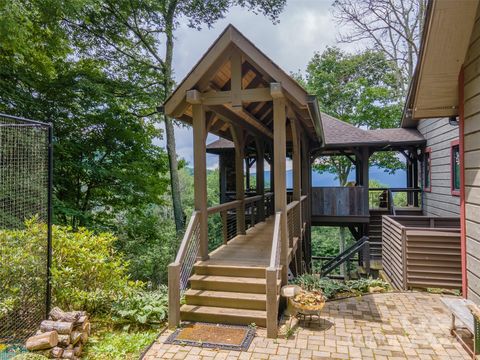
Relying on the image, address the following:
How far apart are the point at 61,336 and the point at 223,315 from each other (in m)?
2.09

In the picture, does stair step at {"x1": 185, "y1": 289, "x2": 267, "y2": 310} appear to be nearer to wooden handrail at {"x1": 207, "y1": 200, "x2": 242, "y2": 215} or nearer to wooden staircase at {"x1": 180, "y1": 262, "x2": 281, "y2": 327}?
wooden staircase at {"x1": 180, "y1": 262, "x2": 281, "y2": 327}

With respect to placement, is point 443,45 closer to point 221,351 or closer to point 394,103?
point 221,351

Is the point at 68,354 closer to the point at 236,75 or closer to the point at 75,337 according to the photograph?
the point at 75,337

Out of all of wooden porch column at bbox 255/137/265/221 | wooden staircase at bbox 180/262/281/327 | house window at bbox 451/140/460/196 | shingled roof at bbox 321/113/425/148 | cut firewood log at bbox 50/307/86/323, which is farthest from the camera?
shingled roof at bbox 321/113/425/148

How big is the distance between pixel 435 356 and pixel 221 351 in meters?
2.55

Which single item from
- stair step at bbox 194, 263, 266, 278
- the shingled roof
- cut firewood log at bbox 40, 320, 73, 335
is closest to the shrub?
stair step at bbox 194, 263, 266, 278

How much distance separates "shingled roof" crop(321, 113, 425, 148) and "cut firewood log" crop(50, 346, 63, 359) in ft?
28.8

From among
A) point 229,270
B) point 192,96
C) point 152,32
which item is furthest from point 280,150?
point 152,32

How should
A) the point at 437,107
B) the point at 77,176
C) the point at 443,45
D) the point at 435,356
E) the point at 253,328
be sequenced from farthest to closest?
the point at 77,176
the point at 437,107
the point at 253,328
the point at 443,45
the point at 435,356

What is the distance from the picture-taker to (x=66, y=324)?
12.5ft

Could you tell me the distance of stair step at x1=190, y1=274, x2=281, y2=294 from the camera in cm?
479

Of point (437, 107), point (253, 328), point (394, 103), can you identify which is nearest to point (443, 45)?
point (437, 107)

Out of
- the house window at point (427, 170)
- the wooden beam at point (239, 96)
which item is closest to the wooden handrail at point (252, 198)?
the wooden beam at point (239, 96)

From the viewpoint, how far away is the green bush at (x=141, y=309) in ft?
15.1
